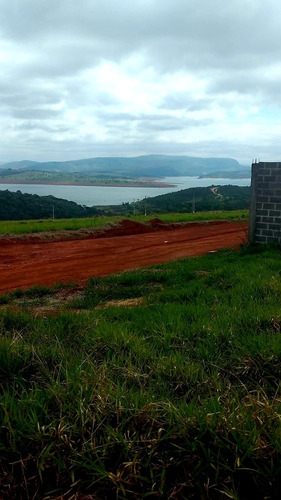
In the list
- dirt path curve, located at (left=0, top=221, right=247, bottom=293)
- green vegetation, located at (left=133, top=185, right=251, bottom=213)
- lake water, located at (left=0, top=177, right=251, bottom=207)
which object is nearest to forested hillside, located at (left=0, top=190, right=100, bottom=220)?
green vegetation, located at (left=133, top=185, right=251, bottom=213)

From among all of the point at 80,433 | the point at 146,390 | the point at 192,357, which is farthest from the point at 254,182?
the point at 80,433

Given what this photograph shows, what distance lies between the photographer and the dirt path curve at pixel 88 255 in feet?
30.9

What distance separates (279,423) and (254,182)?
8.79 meters

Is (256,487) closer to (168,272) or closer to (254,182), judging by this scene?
(168,272)

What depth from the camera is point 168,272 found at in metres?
8.48

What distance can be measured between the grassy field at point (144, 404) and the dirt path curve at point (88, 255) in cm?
432

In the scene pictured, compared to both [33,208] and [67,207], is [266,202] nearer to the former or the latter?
[33,208]

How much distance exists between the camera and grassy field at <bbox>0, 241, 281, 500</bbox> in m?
2.29

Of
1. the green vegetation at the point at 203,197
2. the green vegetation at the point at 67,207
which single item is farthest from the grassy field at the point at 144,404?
the green vegetation at the point at 203,197

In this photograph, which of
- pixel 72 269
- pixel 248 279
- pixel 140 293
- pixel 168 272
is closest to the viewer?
pixel 248 279

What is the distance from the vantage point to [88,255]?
40.1 ft

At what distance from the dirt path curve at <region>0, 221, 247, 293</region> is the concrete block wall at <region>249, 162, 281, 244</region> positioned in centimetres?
208

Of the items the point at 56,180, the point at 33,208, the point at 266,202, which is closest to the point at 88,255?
the point at 266,202

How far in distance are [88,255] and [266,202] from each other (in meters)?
5.28
